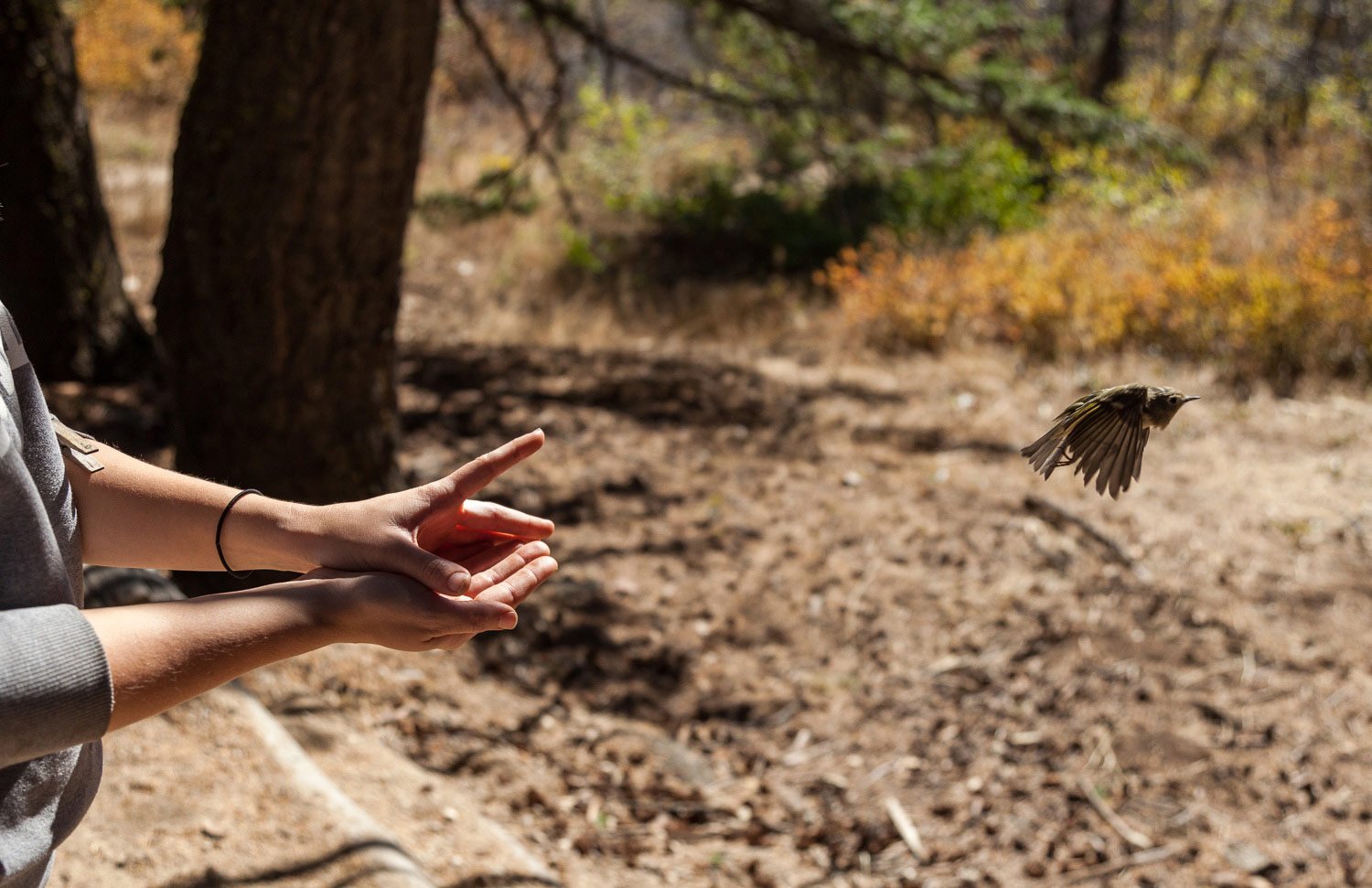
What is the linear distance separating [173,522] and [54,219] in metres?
4.02

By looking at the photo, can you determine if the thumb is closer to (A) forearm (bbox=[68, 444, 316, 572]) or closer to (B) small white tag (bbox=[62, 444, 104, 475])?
(A) forearm (bbox=[68, 444, 316, 572])

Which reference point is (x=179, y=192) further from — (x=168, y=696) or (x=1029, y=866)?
(x=1029, y=866)

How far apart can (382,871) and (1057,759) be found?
6.80 feet

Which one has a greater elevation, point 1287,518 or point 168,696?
point 168,696

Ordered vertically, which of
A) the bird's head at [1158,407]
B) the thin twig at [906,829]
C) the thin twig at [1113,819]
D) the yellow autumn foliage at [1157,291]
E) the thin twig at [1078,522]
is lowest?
the thin twig at [906,829]

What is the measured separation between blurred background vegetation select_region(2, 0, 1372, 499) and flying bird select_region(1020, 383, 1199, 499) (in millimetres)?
2759

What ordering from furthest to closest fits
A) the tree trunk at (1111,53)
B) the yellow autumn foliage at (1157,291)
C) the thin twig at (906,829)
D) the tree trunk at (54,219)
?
the tree trunk at (1111,53)
the yellow autumn foliage at (1157,291)
the tree trunk at (54,219)
the thin twig at (906,829)

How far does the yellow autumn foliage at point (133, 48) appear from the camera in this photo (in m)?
11.0

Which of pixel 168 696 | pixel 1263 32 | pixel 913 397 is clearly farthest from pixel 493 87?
pixel 168 696

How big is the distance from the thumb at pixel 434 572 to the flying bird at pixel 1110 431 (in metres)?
0.67

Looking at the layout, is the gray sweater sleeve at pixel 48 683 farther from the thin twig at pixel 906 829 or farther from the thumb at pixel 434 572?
the thin twig at pixel 906 829

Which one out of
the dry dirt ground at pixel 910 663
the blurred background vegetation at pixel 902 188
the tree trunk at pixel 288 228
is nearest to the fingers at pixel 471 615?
the dry dirt ground at pixel 910 663

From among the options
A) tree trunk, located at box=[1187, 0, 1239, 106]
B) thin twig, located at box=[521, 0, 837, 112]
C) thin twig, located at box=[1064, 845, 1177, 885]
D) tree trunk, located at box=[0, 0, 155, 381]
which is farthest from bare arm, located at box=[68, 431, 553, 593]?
tree trunk, located at box=[1187, 0, 1239, 106]

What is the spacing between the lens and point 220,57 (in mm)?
3309
